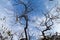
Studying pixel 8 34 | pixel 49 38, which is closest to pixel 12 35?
pixel 8 34

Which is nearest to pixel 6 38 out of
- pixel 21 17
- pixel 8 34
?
pixel 8 34

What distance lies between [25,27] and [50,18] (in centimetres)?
362

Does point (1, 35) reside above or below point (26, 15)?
below

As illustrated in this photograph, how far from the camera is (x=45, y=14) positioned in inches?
983

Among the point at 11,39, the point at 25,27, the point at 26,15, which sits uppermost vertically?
the point at 26,15

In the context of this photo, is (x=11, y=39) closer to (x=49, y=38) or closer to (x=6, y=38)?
(x=6, y=38)

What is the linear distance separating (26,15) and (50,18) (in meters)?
3.28

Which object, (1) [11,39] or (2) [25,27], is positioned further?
(1) [11,39]

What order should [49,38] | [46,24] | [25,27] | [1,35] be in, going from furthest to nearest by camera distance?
[1,35], [49,38], [46,24], [25,27]

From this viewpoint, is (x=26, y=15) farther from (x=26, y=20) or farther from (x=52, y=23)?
(x=52, y=23)

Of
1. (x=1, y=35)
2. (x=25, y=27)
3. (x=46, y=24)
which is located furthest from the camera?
(x=1, y=35)

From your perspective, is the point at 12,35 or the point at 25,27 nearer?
the point at 25,27

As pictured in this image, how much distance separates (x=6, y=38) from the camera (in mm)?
28188

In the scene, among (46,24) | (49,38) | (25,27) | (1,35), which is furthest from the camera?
(1,35)
